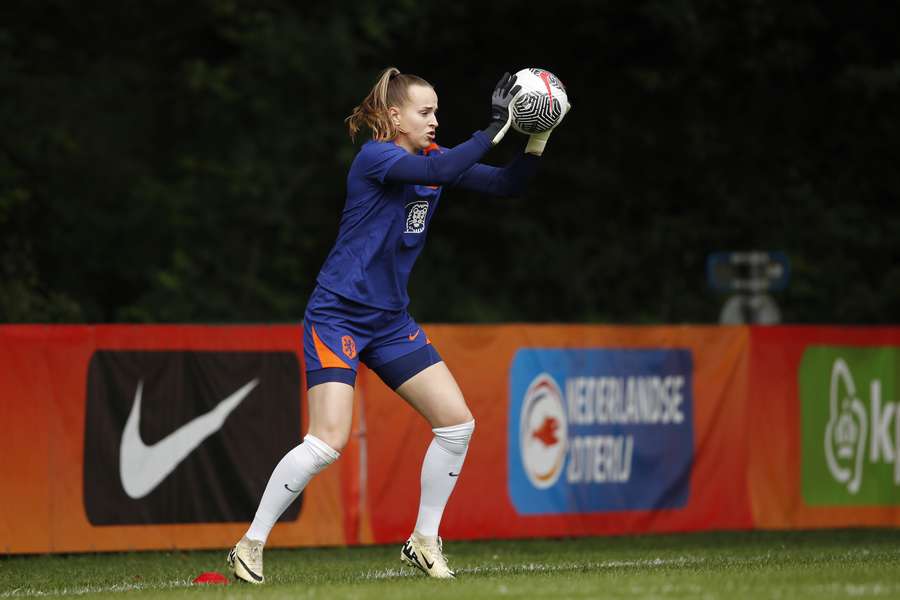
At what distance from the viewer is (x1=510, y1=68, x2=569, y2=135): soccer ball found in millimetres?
7215

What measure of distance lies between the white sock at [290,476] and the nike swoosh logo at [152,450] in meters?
3.68

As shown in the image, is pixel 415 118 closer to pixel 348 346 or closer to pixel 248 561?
pixel 348 346

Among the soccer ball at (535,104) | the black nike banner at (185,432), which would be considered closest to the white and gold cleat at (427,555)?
the soccer ball at (535,104)

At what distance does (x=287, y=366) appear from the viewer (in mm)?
11266

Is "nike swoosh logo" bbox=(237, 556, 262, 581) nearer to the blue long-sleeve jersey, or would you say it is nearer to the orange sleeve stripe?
the orange sleeve stripe

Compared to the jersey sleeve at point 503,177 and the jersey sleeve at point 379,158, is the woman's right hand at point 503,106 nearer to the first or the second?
the jersey sleeve at point 503,177

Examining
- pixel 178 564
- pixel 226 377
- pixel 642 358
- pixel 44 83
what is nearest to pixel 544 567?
pixel 178 564

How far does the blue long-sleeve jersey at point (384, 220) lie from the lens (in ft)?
22.8

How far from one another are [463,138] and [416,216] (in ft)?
46.8

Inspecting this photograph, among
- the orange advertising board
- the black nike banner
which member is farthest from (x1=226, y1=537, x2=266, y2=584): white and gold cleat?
the orange advertising board

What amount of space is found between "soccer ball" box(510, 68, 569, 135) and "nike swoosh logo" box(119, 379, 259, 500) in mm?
4461

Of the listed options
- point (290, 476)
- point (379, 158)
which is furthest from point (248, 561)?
point (379, 158)

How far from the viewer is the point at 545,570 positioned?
820 centimetres

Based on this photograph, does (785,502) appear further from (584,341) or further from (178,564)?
(178,564)
